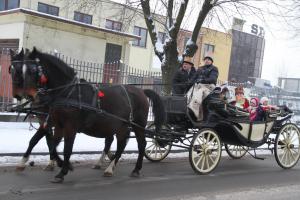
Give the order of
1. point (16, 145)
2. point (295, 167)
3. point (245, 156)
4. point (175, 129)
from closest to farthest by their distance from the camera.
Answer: point (175, 129) < point (16, 145) < point (295, 167) < point (245, 156)

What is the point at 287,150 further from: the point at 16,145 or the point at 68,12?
the point at 68,12

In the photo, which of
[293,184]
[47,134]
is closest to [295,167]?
[293,184]

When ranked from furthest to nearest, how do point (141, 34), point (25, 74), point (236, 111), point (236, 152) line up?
point (141, 34) < point (236, 152) < point (236, 111) < point (25, 74)

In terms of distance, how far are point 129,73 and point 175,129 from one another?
7044 mm

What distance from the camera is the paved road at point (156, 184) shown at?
692cm

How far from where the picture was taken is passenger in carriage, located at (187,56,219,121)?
959 cm

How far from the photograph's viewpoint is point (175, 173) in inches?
363

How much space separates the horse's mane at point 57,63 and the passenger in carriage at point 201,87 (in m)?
2.84

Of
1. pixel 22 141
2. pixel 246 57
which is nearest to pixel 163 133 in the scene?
pixel 22 141

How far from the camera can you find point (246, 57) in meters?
66.6

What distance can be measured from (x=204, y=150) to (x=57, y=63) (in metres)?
3.36

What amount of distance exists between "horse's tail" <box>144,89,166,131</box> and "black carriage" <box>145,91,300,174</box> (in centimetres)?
24

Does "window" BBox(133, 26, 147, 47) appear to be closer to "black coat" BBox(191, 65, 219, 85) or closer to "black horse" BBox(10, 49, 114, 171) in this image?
"black coat" BBox(191, 65, 219, 85)

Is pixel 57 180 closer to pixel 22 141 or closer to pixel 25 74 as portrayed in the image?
pixel 25 74
